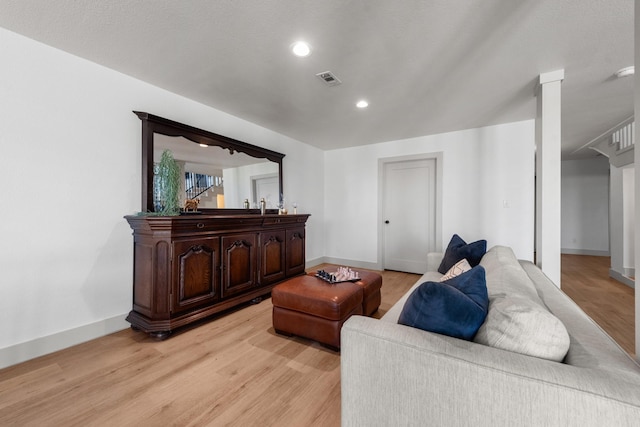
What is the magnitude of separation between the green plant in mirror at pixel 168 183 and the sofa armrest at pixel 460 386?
218 cm

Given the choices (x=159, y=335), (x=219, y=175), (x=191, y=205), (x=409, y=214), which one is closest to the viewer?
(x=159, y=335)

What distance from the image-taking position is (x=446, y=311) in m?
1.01

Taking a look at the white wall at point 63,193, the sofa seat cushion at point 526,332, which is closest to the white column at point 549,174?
the sofa seat cushion at point 526,332

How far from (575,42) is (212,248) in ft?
11.6

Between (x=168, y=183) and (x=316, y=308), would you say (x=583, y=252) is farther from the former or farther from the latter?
(x=168, y=183)

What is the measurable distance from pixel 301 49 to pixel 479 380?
88.8 inches

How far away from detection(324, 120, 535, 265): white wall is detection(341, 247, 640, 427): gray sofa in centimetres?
298

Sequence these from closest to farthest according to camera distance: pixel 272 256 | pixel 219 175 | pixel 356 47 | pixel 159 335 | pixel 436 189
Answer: pixel 356 47 < pixel 159 335 < pixel 219 175 < pixel 272 256 < pixel 436 189

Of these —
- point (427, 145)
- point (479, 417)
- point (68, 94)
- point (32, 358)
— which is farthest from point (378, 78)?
point (32, 358)

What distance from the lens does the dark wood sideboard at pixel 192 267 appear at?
221 cm

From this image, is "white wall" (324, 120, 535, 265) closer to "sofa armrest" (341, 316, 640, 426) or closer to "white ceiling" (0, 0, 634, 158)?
"white ceiling" (0, 0, 634, 158)

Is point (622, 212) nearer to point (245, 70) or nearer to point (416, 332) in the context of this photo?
point (416, 332)

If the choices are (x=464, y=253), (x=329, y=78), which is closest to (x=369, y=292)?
(x=464, y=253)

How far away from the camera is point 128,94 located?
7.97ft
